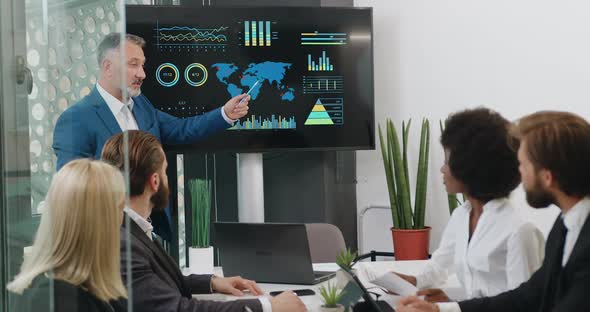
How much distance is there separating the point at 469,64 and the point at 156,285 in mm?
3570

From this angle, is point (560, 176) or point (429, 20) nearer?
point (560, 176)

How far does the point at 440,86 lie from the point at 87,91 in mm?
4123

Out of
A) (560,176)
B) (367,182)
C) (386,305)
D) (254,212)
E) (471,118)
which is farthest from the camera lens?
(367,182)

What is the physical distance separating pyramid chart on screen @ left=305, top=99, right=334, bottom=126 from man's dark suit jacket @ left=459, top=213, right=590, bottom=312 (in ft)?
8.90

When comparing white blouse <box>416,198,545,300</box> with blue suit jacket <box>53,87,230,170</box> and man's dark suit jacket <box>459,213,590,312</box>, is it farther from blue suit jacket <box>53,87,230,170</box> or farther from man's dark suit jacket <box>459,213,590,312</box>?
blue suit jacket <box>53,87,230,170</box>

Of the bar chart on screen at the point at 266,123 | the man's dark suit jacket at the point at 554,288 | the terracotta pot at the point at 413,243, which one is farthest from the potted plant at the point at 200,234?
the terracotta pot at the point at 413,243

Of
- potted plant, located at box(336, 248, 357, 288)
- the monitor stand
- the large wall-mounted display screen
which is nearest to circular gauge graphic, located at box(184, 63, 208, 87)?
the large wall-mounted display screen

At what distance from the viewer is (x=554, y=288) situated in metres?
2.39

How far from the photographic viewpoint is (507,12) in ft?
17.3

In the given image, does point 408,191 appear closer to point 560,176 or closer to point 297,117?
point 297,117

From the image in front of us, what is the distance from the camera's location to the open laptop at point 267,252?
3.13 meters

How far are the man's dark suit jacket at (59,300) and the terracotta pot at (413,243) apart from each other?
146 inches

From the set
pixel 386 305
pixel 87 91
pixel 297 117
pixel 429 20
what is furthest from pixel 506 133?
pixel 429 20

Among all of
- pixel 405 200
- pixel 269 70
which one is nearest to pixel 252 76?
pixel 269 70
